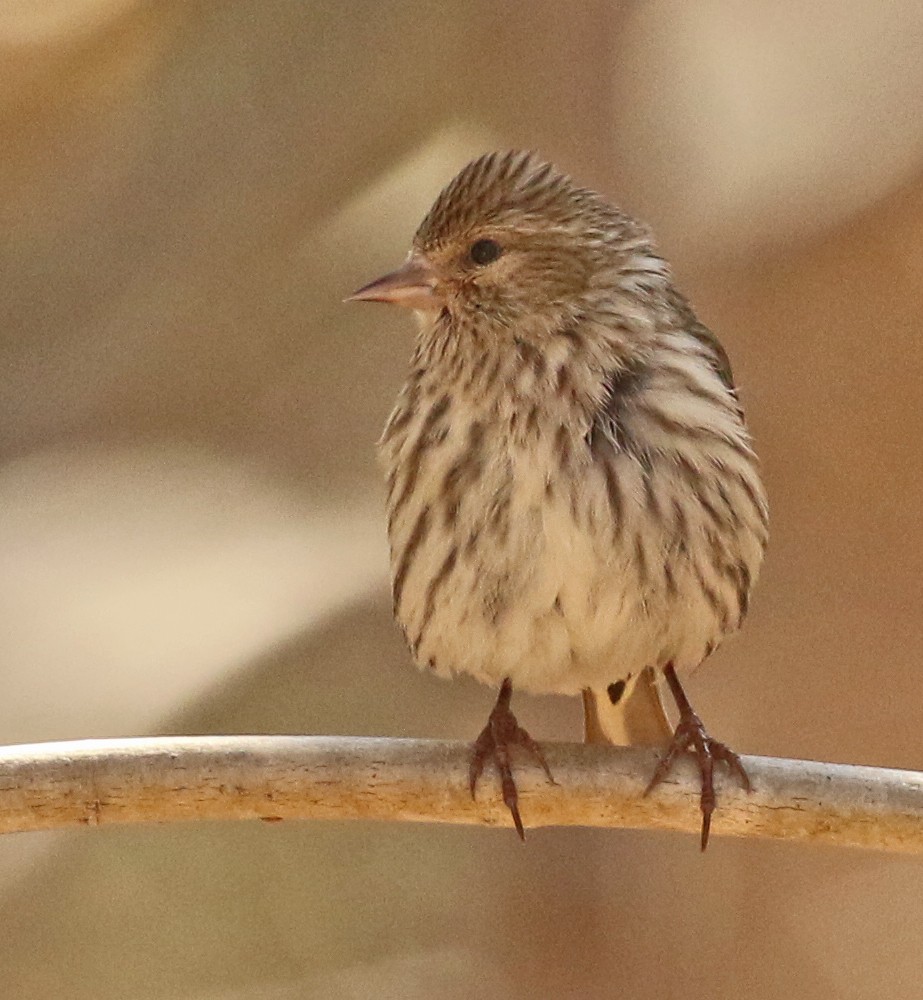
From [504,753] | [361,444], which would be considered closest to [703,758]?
[504,753]

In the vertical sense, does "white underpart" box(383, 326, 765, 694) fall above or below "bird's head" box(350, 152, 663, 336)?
below

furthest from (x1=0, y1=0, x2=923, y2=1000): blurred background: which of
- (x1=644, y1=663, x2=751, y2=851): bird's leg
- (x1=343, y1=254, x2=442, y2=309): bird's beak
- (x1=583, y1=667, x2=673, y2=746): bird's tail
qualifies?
(x1=644, y1=663, x2=751, y2=851): bird's leg

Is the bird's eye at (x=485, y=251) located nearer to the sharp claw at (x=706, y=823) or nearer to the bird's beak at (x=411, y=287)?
the bird's beak at (x=411, y=287)

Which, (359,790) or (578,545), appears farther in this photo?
(578,545)

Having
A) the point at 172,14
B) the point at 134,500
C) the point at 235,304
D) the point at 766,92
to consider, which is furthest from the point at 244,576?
the point at 766,92

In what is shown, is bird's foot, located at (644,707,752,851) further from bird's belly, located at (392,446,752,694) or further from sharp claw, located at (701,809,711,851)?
bird's belly, located at (392,446,752,694)

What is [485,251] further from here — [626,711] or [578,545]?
[626,711]
